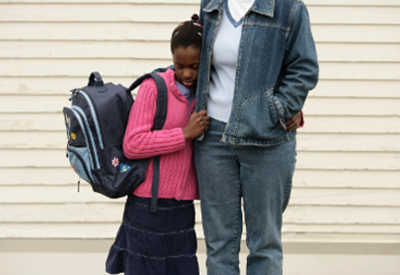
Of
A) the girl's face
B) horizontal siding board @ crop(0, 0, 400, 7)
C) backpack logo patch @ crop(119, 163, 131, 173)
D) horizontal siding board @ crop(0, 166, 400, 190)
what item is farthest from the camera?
horizontal siding board @ crop(0, 166, 400, 190)

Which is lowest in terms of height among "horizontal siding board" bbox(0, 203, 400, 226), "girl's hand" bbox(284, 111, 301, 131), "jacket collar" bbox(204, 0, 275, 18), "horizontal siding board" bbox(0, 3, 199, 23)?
"horizontal siding board" bbox(0, 203, 400, 226)

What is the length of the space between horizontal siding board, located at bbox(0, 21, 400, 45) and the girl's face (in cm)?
135

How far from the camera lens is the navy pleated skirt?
1.86 meters

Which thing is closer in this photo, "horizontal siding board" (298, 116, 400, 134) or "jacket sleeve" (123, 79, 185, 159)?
"jacket sleeve" (123, 79, 185, 159)

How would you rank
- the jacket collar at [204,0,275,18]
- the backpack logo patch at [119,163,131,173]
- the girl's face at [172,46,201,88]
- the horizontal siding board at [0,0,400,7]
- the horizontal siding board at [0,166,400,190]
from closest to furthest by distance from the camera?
the jacket collar at [204,0,275,18]
the girl's face at [172,46,201,88]
the backpack logo patch at [119,163,131,173]
the horizontal siding board at [0,0,400,7]
the horizontal siding board at [0,166,400,190]

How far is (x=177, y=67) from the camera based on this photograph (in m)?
1.75

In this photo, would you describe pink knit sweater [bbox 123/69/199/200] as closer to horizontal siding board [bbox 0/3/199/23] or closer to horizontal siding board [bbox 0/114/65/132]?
horizontal siding board [bbox 0/3/199/23]

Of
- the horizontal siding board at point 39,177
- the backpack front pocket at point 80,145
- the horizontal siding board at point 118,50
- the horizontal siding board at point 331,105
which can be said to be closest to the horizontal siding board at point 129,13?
the horizontal siding board at point 118,50

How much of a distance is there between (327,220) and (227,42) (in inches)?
78.8

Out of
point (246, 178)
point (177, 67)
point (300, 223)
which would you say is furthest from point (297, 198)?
point (177, 67)

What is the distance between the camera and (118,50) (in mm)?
3041

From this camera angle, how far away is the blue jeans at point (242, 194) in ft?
5.59

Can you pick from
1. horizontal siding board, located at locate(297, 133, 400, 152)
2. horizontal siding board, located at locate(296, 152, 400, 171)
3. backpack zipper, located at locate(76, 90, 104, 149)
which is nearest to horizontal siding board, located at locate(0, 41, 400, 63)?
horizontal siding board, located at locate(297, 133, 400, 152)

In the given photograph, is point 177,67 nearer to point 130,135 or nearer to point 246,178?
point 130,135
